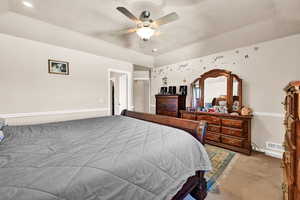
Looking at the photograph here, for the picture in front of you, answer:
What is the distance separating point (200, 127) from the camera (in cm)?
157

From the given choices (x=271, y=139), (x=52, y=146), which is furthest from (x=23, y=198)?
(x=271, y=139)

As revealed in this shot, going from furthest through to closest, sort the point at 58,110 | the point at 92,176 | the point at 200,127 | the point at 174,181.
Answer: the point at 58,110 < the point at 200,127 < the point at 174,181 < the point at 92,176

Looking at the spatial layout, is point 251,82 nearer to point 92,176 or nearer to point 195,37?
point 195,37

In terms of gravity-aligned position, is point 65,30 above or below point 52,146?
above

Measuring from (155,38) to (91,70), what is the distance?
1.97 metres

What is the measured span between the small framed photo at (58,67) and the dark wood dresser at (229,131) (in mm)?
3613

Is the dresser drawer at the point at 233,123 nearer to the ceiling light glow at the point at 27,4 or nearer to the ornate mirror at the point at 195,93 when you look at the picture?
the ornate mirror at the point at 195,93

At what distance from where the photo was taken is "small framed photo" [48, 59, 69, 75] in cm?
295

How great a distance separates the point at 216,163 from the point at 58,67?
403 cm

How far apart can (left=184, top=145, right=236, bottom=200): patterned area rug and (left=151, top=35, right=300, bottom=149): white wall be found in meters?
0.84

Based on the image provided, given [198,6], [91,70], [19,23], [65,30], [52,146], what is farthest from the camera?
[91,70]

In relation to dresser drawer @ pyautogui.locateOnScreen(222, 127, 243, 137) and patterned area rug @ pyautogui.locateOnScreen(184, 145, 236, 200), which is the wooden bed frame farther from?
dresser drawer @ pyautogui.locateOnScreen(222, 127, 243, 137)

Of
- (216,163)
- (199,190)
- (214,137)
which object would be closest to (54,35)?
(199,190)

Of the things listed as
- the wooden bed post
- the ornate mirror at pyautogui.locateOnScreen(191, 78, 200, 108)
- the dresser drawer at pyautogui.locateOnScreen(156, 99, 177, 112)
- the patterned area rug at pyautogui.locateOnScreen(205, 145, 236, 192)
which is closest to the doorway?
the dresser drawer at pyautogui.locateOnScreen(156, 99, 177, 112)
